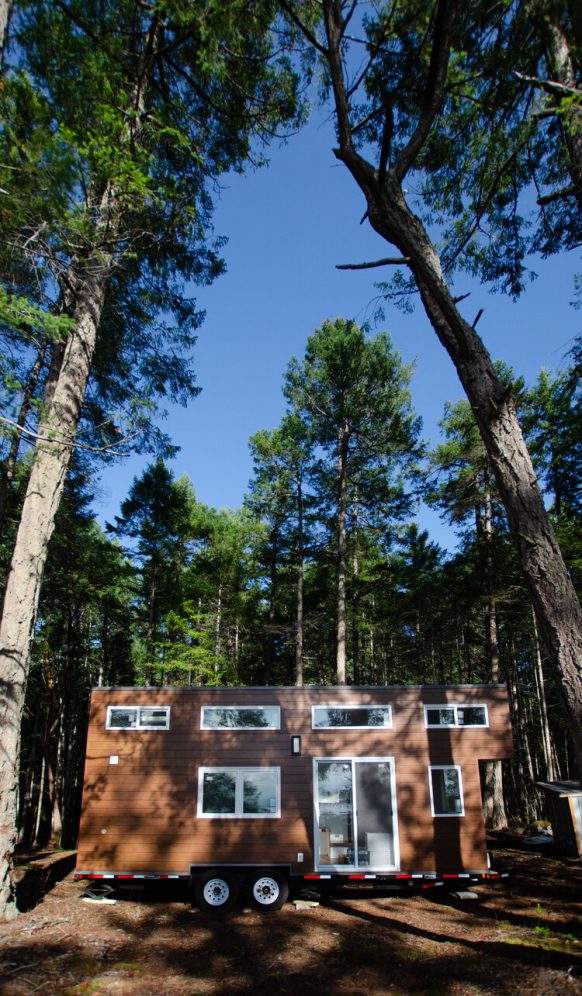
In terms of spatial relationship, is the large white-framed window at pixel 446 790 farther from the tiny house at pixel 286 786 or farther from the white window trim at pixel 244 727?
the white window trim at pixel 244 727

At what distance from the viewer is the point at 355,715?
339 inches

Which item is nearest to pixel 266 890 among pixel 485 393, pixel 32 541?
pixel 32 541

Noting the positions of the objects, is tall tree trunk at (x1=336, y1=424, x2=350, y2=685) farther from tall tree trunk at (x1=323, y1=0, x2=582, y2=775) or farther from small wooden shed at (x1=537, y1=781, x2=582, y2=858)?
tall tree trunk at (x1=323, y1=0, x2=582, y2=775)

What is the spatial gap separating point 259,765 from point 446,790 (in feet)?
9.09

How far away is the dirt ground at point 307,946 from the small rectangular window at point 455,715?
230cm

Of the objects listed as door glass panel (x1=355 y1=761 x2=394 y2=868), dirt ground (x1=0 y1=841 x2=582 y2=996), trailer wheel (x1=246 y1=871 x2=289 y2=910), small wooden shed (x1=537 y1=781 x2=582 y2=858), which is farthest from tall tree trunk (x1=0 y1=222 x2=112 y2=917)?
small wooden shed (x1=537 y1=781 x2=582 y2=858)

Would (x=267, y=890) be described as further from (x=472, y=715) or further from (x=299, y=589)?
(x=299, y=589)

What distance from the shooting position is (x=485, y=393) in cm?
520

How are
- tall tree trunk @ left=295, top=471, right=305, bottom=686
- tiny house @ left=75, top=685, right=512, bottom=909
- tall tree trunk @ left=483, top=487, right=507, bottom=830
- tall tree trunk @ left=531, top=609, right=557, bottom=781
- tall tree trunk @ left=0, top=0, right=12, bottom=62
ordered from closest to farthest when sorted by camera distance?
tall tree trunk @ left=0, top=0, right=12, bottom=62, tiny house @ left=75, top=685, right=512, bottom=909, tall tree trunk @ left=483, top=487, right=507, bottom=830, tall tree trunk @ left=295, top=471, right=305, bottom=686, tall tree trunk @ left=531, top=609, right=557, bottom=781

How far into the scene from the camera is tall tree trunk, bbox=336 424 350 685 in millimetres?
13734

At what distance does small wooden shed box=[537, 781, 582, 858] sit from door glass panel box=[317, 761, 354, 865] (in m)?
5.26

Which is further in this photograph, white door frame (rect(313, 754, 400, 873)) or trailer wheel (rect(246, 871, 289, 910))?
white door frame (rect(313, 754, 400, 873))

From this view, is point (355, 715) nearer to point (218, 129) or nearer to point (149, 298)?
point (149, 298)

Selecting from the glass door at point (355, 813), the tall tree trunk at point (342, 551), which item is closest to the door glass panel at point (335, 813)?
the glass door at point (355, 813)
